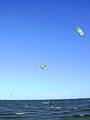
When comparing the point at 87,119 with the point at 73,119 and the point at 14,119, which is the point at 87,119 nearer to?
the point at 73,119

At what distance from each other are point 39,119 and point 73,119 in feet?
18.8

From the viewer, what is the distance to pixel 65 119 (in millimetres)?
56906

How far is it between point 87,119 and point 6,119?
14.3 m

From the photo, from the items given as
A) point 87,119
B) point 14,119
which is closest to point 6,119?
point 14,119

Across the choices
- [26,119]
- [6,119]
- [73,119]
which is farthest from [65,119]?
[6,119]

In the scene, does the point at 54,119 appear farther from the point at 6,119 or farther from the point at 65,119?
the point at 6,119

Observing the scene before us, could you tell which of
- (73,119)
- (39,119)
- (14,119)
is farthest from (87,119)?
(14,119)

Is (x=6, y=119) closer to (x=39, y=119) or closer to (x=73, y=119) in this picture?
(x=39, y=119)

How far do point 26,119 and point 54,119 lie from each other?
4.71 m

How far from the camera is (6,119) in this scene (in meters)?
58.7

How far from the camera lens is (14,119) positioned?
191 feet

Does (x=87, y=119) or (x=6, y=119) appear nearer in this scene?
(x=87, y=119)

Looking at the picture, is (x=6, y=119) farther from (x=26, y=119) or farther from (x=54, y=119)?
(x=54, y=119)

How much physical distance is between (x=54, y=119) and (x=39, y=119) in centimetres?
261
